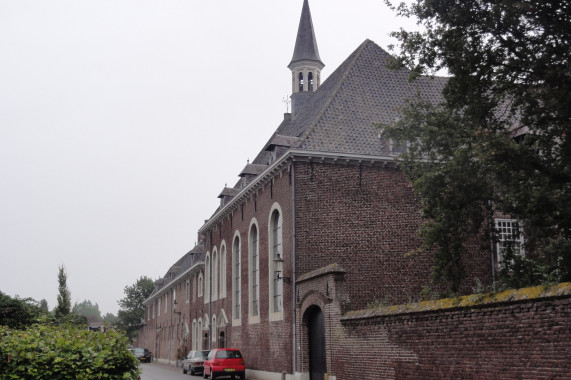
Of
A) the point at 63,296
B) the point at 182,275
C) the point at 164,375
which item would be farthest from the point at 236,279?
the point at 63,296

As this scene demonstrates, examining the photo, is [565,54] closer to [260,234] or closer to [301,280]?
[301,280]

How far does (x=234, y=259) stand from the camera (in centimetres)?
3159

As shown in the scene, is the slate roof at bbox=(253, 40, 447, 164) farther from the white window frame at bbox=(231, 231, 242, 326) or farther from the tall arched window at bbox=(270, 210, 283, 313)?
A: the white window frame at bbox=(231, 231, 242, 326)

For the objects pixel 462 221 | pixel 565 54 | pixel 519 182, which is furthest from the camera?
pixel 462 221

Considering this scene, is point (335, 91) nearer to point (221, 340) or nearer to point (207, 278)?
point (221, 340)

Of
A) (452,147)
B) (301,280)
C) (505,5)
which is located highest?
(505,5)

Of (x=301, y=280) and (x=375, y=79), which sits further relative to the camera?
(x=375, y=79)

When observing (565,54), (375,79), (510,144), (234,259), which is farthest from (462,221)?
(234,259)

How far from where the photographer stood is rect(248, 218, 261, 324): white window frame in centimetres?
2705

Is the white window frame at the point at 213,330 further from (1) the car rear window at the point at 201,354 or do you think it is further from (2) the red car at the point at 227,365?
(2) the red car at the point at 227,365

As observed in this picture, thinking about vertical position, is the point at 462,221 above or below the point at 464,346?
above

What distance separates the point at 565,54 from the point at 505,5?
4.82 feet

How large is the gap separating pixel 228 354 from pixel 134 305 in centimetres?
7038

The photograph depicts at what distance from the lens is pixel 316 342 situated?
20266 millimetres
